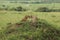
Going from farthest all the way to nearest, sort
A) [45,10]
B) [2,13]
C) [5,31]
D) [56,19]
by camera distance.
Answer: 1. [45,10]
2. [2,13]
3. [56,19]
4. [5,31]

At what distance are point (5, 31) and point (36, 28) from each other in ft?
2.98

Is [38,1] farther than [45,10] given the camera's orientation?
Yes

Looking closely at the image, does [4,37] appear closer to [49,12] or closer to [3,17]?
[3,17]

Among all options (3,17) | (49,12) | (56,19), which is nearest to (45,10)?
(49,12)

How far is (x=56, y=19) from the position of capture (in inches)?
281

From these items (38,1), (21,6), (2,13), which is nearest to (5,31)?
(2,13)

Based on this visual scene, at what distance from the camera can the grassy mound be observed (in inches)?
227

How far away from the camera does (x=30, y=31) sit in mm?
5902

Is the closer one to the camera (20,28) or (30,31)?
(30,31)

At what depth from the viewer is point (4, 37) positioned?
5836 mm

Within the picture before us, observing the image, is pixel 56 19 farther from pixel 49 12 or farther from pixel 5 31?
pixel 5 31

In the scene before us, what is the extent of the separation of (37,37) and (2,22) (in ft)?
4.76

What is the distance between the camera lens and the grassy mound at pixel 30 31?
576cm

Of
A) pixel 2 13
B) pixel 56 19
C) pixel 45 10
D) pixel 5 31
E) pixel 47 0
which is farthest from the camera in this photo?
pixel 47 0
